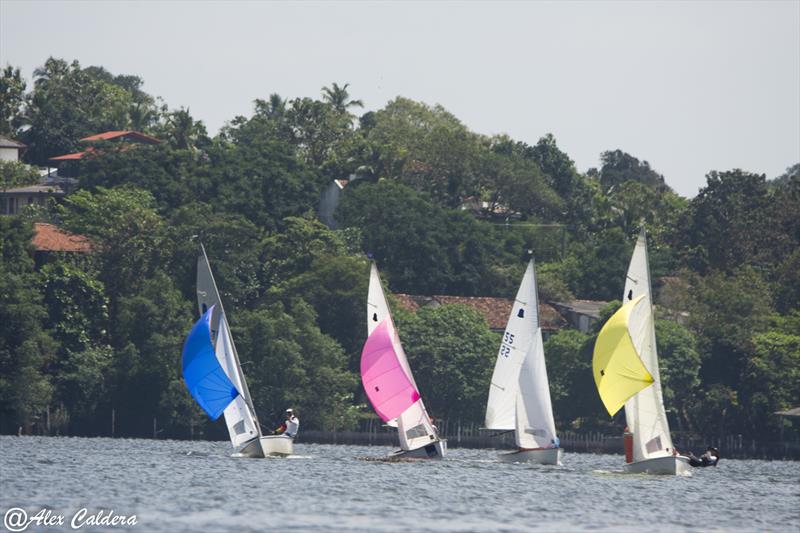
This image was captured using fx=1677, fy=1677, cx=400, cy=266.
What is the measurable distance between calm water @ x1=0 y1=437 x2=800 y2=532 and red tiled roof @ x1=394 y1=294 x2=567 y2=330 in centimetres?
4015

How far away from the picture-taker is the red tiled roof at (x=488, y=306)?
4399 inches

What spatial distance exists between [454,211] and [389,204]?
5920mm

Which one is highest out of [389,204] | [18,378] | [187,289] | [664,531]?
[389,204]

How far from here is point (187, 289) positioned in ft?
326

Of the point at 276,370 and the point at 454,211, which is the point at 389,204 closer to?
the point at 454,211

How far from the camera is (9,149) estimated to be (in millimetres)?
148500

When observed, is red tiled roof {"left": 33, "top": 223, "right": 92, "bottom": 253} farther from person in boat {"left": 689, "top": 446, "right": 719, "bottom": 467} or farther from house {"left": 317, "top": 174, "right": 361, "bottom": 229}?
person in boat {"left": 689, "top": 446, "right": 719, "bottom": 467}

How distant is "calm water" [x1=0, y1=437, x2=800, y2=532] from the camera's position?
42.1 metres

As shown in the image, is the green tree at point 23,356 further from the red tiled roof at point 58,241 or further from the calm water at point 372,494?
the calm water at point 372,494

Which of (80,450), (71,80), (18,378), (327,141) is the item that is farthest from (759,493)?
(71,80)

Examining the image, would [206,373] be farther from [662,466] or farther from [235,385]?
[662,466]

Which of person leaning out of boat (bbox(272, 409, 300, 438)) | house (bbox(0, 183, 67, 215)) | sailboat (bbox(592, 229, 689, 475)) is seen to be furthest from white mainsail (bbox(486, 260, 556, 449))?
house (bbox(0, 183, 67, 215))

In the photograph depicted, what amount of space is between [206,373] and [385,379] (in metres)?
7.82

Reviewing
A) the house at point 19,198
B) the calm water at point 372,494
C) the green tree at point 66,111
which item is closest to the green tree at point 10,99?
the green tree at point 66,111
